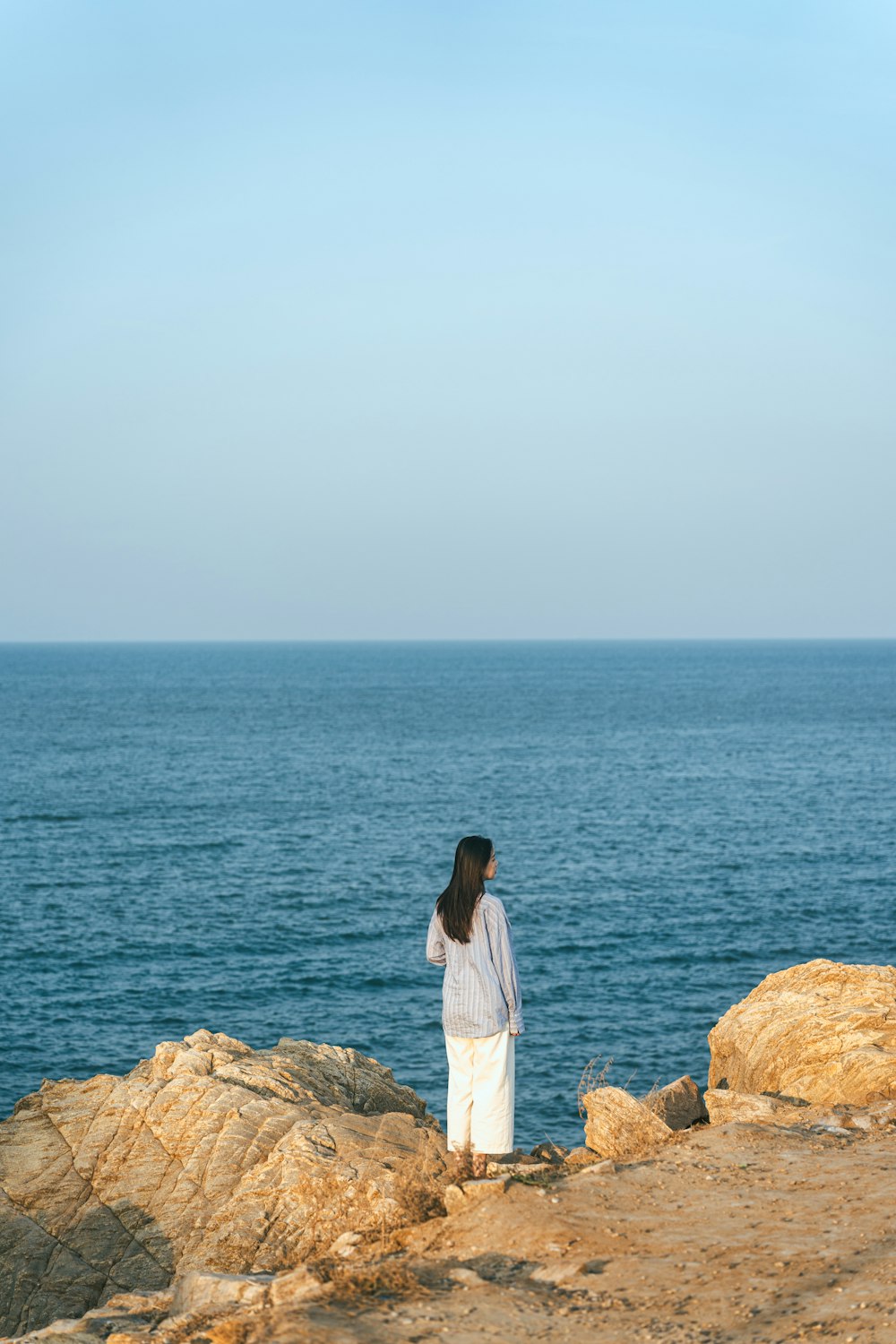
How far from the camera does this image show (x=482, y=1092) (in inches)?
438

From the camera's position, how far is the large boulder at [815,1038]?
Result: 15.6 meters

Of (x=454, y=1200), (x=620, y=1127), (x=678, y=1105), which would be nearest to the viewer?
(x=454, y=1200)

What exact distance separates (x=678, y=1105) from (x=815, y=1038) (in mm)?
3645

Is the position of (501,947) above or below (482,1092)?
above

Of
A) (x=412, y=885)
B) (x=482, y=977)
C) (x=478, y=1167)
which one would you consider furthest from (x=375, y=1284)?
(x=412, y=885)

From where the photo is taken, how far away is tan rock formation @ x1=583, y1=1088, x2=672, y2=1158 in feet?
41.8

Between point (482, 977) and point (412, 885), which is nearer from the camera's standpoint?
point (482, 977)

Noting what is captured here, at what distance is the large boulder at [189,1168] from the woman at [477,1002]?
0.97 m

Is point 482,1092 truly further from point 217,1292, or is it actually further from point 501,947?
point 217,1292

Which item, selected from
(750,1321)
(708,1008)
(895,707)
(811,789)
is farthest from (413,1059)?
(895,707)

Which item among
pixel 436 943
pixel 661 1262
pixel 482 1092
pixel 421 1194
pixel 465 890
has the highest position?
pixel 465 890

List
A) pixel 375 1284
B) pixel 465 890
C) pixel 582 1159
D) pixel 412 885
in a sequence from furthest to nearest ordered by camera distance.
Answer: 1. pixel 412 885
2. pixel 582 1159
3. pixel 465 890
4. pixel 375 1284

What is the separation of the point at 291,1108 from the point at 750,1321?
34.5 ft

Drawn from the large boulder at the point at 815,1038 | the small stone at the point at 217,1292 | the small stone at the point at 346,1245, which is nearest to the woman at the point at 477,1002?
the small stone at the point at 346,1245
